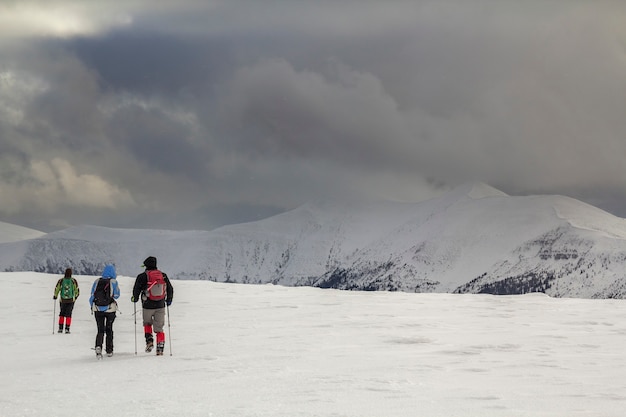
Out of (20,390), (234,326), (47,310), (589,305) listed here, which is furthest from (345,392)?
(589,305)

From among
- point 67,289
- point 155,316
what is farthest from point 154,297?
point 67,289

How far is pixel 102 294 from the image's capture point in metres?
20.0

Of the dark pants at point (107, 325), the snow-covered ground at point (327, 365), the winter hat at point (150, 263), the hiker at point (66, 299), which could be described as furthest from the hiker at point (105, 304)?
the hiker at point (66, 299)

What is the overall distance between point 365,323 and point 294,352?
9.32m

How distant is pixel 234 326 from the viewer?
2778 cm

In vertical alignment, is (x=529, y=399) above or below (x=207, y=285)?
below

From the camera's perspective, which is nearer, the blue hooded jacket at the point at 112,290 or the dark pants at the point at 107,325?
the dark pants at the point at 107,325

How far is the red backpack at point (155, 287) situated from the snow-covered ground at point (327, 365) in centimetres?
160

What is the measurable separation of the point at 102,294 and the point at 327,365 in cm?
638

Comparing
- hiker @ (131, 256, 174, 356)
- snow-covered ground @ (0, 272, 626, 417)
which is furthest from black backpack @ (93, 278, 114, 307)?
snow-covered ground @ (0, 272, 626, 417)

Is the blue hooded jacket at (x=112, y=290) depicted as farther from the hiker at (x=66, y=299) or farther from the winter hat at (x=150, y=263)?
the hiker at (x=66, y=299)

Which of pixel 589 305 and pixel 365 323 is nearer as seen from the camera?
pixel 365 323

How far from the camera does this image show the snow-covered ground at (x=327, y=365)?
12680 mm

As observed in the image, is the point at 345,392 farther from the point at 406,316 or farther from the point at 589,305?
the point at 589,305
